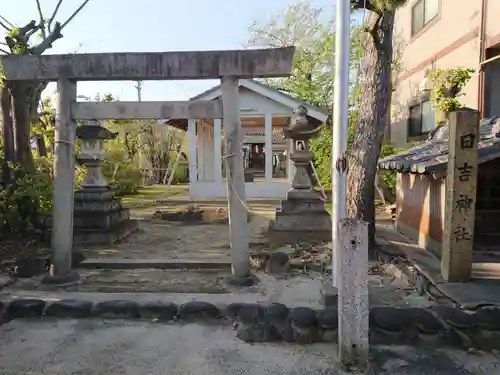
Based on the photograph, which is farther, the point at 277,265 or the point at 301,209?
the point at 301,209

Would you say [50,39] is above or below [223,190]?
above

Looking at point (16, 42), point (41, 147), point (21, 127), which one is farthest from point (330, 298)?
point (41, 147)

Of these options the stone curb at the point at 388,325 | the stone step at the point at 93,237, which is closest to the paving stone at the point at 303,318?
the stone curb at the point at 388,325

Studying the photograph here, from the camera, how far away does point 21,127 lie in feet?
30.0

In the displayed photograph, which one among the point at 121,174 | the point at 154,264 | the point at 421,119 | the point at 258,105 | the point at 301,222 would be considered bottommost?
the point at 154,264

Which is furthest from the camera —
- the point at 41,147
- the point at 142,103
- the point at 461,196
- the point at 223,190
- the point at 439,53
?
the point at 41,147

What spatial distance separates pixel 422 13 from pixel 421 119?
367 centimetres

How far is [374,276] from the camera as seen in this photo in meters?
6.21

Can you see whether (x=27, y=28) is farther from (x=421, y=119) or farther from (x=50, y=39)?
(x=421, y=119)

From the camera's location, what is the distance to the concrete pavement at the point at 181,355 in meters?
3.61

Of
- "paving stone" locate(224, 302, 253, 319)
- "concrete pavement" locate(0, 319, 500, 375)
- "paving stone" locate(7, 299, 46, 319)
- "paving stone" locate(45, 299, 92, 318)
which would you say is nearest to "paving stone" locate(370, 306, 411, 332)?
"concrete pavement" locate(0, 319, 500, 375)

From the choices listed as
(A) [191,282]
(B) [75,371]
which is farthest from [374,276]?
(B) [75,371]

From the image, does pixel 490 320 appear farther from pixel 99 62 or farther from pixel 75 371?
pixel 99 62

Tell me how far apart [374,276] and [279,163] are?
91.4ft
